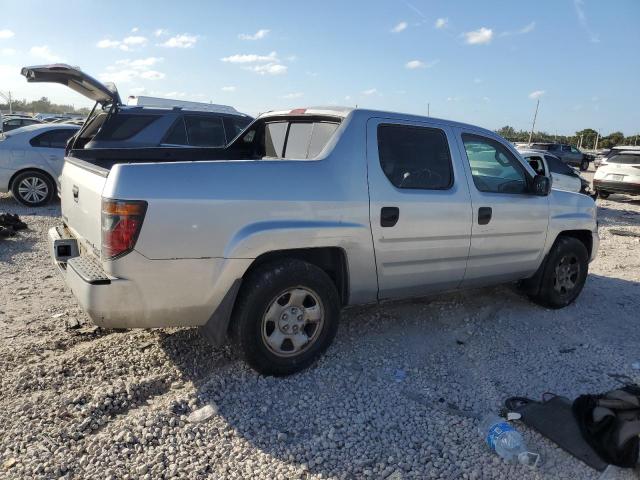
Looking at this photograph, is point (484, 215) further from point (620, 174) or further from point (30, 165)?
point (620, 174)

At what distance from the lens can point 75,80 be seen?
5051 mm

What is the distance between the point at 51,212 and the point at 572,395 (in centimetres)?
892

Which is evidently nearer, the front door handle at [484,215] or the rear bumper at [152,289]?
the rear bumper at [152,289]

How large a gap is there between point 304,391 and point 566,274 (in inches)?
132


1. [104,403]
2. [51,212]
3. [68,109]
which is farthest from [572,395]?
[68,109]

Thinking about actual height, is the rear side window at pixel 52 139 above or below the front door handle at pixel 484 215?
above

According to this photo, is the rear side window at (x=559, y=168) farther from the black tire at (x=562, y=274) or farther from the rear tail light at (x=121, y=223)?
the rear tail light at (x=121, y=223)

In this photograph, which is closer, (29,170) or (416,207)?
(416,207)

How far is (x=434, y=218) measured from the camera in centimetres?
398

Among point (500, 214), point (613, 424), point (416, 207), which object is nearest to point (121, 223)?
point (416, 207)

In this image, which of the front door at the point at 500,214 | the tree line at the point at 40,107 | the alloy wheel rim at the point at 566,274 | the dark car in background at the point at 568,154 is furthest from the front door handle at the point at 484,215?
the tree line at the point at 40,107

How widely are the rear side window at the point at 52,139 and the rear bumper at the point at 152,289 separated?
7619 mm

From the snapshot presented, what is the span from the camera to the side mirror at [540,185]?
15.3 feet

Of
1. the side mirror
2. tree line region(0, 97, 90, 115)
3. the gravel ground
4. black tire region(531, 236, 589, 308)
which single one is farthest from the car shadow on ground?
tree line region(0, 97, 90, 115)
